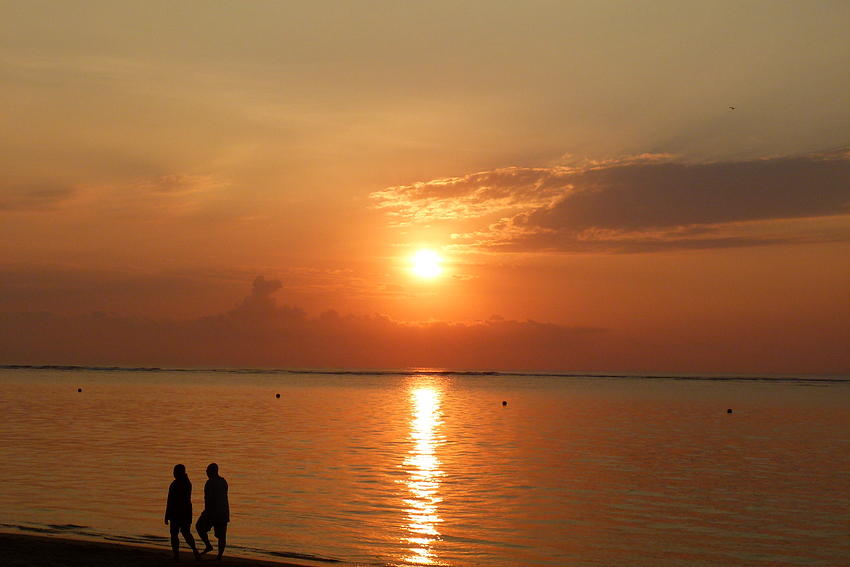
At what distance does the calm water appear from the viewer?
906 inches

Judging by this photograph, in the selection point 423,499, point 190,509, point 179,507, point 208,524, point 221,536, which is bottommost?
point 423,499

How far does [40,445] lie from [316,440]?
1692 centimetres

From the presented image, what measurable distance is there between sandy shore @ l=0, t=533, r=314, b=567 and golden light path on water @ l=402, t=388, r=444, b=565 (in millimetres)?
3877

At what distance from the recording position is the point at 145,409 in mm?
75062

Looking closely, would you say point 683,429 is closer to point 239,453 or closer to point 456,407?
point 456,407

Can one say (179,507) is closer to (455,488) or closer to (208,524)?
(208,524)

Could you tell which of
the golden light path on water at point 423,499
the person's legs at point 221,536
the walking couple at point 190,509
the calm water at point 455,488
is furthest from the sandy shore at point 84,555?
the golden light path on water at point 423,499

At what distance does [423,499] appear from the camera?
96.8 ft

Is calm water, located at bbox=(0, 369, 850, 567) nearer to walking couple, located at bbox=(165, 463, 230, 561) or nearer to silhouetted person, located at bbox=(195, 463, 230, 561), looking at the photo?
silhouetted person, located at bbox=(195, 463, 230, 561)

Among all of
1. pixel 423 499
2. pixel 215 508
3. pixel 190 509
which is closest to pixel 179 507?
pixel 190 509

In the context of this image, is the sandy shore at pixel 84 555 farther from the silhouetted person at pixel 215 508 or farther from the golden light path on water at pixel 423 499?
the golden light path on water at pixel 423 499

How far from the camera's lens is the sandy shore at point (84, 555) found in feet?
59.4

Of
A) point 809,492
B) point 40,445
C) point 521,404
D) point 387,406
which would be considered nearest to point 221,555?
point 809,492

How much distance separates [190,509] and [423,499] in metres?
12.2
